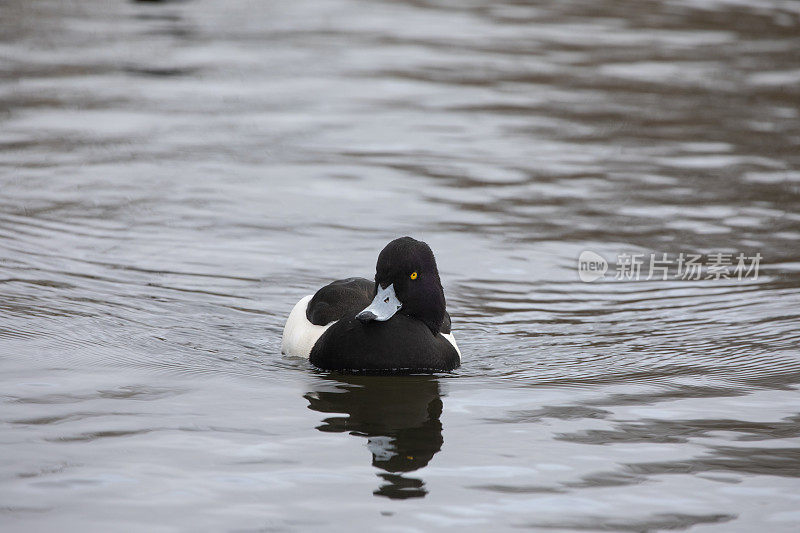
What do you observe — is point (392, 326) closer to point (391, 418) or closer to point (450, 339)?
point (450, 339)

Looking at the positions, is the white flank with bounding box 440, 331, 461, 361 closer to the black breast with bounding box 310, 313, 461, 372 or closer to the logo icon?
the black breast with bounding box 310, 313, 461, 372

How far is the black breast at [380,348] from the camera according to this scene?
7473 millimetres

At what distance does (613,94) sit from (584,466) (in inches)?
436

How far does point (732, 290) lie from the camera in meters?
9.57

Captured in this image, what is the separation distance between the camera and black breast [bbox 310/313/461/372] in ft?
24.5

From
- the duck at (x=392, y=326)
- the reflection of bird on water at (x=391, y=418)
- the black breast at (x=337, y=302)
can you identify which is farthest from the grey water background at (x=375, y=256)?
the black breast at (x=337, y=302)

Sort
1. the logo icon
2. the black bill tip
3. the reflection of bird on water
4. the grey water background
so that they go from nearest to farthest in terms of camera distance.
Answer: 1. the grey water background
2. the reflection of bird on water
3. the black bill tip
4. the logo icon

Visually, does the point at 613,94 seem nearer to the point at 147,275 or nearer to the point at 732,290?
the point at 732,290

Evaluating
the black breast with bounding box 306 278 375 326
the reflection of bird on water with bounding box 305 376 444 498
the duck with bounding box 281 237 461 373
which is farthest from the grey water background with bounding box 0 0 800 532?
the black breast with bounding box 306 278 375 326

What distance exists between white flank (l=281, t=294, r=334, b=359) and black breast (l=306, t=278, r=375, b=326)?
0.14 ft

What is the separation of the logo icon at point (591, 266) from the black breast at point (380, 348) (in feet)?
8.86

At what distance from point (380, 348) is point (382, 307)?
0.24 m

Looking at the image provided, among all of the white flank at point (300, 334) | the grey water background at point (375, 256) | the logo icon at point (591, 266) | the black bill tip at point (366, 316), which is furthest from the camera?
the logo icon at point (591, 266)

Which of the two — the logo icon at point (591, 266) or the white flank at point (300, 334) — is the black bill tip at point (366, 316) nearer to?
the white flank at point (300, 334)
